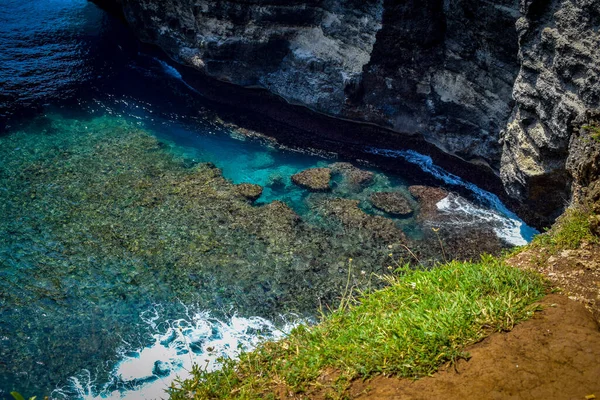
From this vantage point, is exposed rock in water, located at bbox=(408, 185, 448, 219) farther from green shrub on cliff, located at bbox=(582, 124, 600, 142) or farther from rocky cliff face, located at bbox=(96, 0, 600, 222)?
green shrub on cliff, located at bbox=(582, 124, 600, 142)

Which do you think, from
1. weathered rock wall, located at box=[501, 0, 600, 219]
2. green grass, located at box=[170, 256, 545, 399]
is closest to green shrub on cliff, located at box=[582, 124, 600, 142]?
weathered rock wall, located at box=[501, 0, 600, 219]

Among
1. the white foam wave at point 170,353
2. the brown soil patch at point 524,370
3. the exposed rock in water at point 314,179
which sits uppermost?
the brown soil patch at point 524,370

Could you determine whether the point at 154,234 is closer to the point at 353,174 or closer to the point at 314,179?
the point at 314,179

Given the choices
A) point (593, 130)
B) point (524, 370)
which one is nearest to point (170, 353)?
point (524, 370)

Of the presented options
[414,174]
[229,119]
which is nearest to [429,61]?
[414,174]

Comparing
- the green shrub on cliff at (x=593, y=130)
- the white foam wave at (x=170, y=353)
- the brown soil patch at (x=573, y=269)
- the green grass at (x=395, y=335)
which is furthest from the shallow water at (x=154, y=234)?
the green shrub on cliff at (x=593, y=130)

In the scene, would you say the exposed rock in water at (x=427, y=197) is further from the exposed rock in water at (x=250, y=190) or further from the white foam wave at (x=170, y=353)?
the white foam wave at (x=170, y=353)

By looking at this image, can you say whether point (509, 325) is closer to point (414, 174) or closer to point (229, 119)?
point (414, 174)
